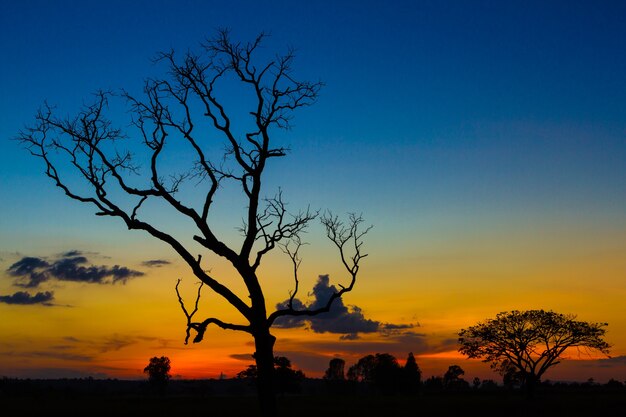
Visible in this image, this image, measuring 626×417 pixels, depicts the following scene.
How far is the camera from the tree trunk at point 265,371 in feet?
47.8

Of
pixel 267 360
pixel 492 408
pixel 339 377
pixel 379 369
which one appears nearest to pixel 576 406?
pixel 492 408

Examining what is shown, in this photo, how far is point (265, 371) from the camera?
48.1 feet

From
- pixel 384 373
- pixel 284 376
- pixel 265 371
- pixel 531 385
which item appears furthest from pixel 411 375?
pixel 265 371

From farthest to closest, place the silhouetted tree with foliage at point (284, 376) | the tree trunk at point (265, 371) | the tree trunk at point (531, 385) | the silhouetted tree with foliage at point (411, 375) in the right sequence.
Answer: the silhouetted tree with foliage at point (411, 375) → the silhouetted tree with foliage at point (284, 376) → the tree trunk at point (531, 385) → the tree trunk at point (265, 371)

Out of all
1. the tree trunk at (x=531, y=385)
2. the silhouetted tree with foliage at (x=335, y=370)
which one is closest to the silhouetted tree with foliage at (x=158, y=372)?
the silhouetted tree with foliage at (x=335, y=370)

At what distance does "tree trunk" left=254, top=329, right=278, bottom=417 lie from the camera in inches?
573

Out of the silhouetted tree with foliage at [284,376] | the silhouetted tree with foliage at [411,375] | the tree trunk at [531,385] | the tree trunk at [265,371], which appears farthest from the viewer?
the silhouetted tree with foliage at [411,375]

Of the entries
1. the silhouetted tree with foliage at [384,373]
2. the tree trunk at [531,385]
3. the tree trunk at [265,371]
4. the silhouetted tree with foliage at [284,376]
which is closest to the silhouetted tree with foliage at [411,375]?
the silhouetted tree with foliage at [384,373]

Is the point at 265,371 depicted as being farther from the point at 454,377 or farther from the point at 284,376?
the point at 454,377

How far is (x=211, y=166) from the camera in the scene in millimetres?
15680

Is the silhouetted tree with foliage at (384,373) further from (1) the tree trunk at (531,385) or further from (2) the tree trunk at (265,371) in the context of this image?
(2) the tree trunk at (265,371)

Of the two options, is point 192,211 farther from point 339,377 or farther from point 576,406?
point 339,377

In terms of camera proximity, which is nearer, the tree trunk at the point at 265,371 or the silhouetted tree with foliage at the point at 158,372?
the tree trunk at the point at 265,371

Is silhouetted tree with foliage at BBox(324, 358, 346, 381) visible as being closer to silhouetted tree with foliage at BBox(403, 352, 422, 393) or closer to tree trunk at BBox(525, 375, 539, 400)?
silhouetted tree with foliage at BBox(403, 352, 422, 393)
